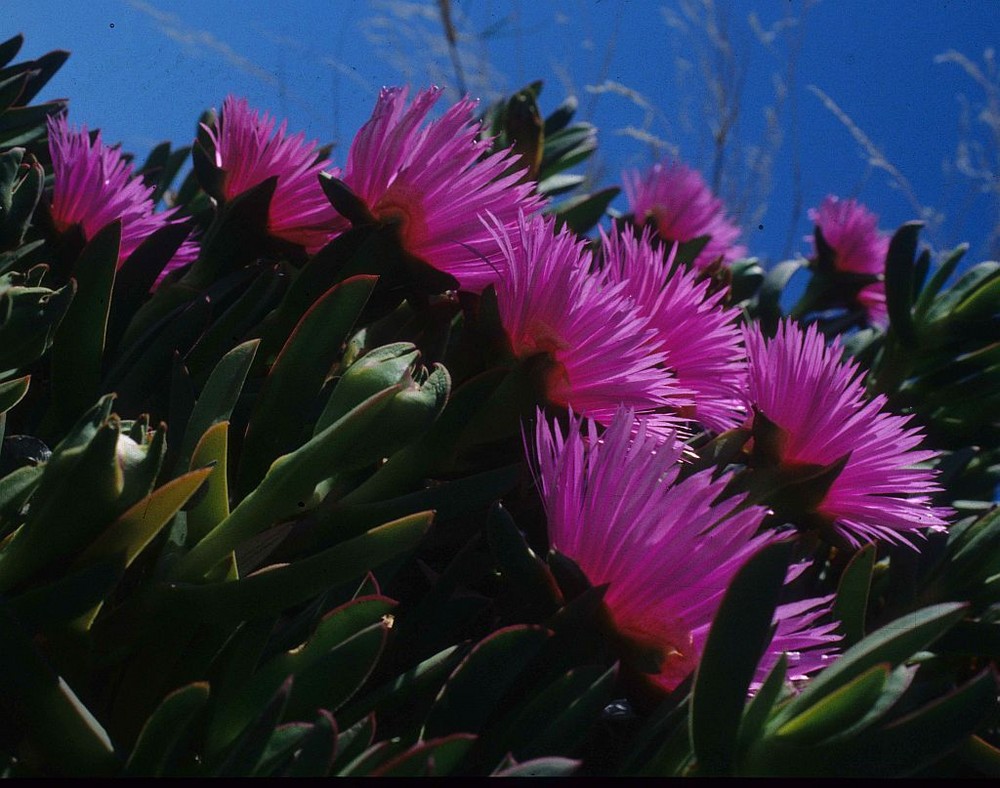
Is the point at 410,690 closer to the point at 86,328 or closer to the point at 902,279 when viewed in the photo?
the point at 86,328

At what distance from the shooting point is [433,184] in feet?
1.68

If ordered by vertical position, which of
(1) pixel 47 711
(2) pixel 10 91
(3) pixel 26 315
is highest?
(2) pixel 10 91

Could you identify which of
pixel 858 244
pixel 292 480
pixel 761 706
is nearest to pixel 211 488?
pixel 292 480

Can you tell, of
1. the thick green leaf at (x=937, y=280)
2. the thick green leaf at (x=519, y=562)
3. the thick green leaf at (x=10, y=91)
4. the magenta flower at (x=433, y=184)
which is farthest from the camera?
the thick green leaf at (x=937, y=280)

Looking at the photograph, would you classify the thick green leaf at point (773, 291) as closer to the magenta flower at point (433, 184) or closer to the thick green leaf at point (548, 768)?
the magenta flower at point (433, 184)

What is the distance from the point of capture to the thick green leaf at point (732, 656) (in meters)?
0.33

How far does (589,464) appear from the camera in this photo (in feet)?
1.34

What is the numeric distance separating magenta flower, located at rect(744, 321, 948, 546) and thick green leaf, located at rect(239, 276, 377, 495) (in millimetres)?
230

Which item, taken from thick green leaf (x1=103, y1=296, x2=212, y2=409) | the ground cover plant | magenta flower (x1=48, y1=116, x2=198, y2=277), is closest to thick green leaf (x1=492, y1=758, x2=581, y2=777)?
the ground cover plant

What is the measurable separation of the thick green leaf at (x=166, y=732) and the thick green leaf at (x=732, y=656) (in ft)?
0.57

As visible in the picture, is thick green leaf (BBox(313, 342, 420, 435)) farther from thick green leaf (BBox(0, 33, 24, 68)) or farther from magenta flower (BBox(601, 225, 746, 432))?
thick green leaf (BBox(0, 33, 24, 68))

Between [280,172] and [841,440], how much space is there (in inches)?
14.5

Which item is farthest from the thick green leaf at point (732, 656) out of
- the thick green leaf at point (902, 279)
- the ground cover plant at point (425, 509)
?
the thick green leaf at point (902, 279)

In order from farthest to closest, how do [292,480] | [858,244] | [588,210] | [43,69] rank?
[858,244], [588,210], [43,69], [292,480]
